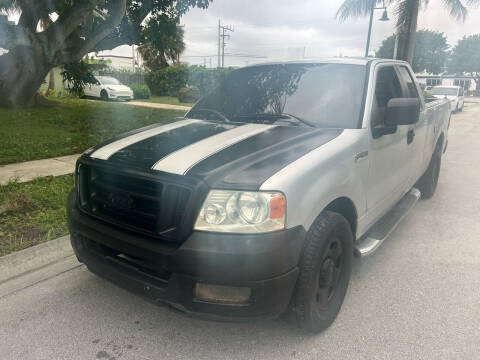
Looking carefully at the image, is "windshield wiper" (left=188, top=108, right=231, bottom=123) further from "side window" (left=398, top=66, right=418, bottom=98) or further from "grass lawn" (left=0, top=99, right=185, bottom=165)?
"grass lawn" (left=0, top=99, right=185, bottom=165)

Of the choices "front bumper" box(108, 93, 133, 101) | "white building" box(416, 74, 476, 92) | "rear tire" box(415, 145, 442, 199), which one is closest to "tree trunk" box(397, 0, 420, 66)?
"front bumper" box(108, 93, 133, 101)

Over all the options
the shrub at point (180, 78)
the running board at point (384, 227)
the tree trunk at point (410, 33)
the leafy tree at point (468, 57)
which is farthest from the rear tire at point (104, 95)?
the leafy tree at point (468, 57)

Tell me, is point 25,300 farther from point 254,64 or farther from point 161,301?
point 254,64

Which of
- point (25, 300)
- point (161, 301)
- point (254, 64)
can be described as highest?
point (254, 64)

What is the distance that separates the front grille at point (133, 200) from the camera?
2221 mm

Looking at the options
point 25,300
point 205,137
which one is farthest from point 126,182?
point 25,300

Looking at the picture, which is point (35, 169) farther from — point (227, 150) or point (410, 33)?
point (410, 33)

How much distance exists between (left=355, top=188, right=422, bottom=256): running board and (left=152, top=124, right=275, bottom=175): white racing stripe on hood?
1.20 m

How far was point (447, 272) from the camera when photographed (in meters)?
3.52

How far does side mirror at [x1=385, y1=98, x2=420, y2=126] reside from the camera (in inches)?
118

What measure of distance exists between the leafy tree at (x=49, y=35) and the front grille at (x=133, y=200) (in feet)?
30.5

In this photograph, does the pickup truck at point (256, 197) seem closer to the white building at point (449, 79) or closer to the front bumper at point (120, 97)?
the front bumper at point (120, 97)

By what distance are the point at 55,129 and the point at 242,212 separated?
8.90 meters

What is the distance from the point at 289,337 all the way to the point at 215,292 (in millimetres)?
748
